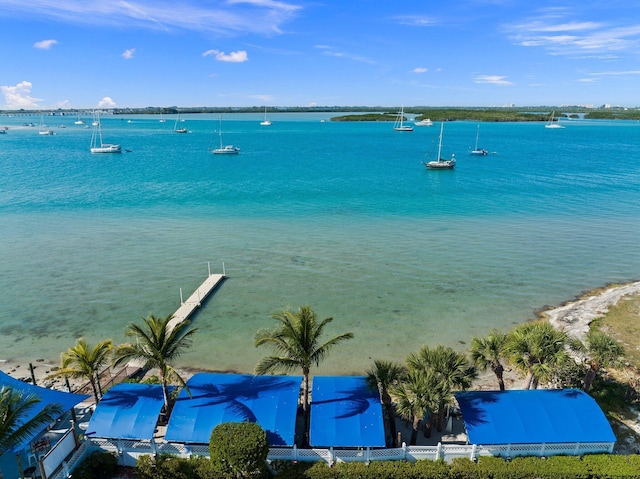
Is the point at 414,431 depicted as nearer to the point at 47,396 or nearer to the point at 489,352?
the point at 489,352

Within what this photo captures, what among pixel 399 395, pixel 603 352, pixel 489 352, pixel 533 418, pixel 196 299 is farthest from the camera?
pixel 196 299

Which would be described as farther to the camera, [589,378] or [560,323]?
[560,323]

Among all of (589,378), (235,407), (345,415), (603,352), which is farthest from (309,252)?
(603,352)

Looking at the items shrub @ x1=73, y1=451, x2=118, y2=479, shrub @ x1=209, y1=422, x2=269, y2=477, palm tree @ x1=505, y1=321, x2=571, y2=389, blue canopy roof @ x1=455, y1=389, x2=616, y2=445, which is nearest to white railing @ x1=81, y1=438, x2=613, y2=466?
shrub @ x1=73, y1=451, x2=118, y2=479

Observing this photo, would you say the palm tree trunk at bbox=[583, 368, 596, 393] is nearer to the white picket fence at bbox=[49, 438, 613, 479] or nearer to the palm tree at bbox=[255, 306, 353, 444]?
the white picket fence at bbox=[49, 438, 613, 479]

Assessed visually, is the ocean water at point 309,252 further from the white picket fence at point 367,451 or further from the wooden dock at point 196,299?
the white picket fence at point 367,451
